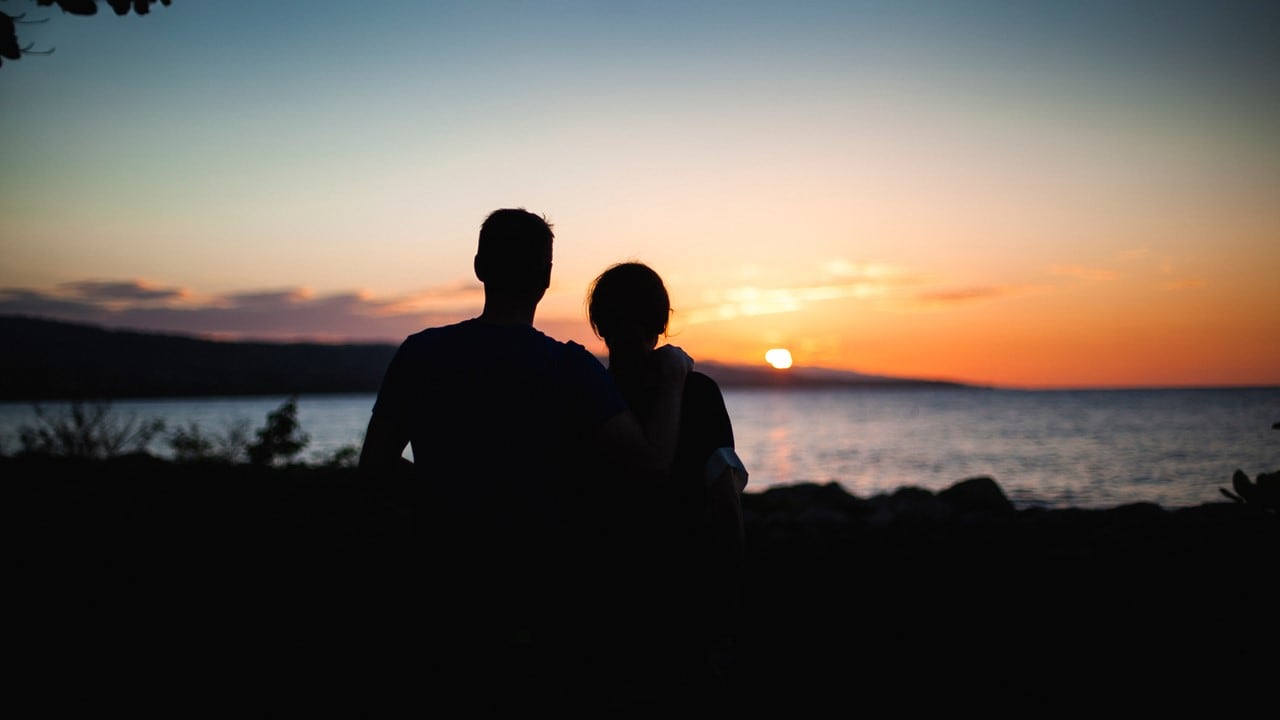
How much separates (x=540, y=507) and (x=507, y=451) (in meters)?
0.16

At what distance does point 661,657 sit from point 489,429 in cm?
78

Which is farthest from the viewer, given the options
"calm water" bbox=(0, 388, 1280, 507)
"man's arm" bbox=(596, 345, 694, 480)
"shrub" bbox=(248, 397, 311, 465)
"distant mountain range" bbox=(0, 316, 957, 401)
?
"distant mountain range" bbox=(0, 316, 957, 401)

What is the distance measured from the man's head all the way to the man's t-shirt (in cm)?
12

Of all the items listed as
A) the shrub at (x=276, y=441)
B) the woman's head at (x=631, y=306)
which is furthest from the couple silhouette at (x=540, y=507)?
the shrub at (x=276, y=441)

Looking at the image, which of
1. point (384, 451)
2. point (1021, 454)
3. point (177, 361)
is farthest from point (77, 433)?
point (177, 361)

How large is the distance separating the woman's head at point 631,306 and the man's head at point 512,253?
12.9 inches

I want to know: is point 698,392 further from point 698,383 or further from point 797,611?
point 797,611

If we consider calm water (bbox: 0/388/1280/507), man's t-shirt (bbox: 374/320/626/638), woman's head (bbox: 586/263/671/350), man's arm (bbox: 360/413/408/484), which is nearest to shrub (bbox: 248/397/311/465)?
calm water (bbox: 0/388/1280/507)

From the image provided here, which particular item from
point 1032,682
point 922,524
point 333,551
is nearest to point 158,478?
point 333,551

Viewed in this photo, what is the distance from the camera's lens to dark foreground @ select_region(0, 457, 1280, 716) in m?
5.28

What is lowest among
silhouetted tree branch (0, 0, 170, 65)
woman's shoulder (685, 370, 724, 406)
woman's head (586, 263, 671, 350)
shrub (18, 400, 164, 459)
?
shrub (18, 400, 164, 459)

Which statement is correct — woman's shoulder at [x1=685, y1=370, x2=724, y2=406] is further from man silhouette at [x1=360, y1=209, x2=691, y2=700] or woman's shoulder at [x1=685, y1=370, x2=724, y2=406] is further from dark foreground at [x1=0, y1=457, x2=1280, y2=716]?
dark foreground at [x1=0, y1=457, x2=1280, y2=716]

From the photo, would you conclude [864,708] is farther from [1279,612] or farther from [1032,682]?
[1279,612]

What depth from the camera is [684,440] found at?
2.33 m
